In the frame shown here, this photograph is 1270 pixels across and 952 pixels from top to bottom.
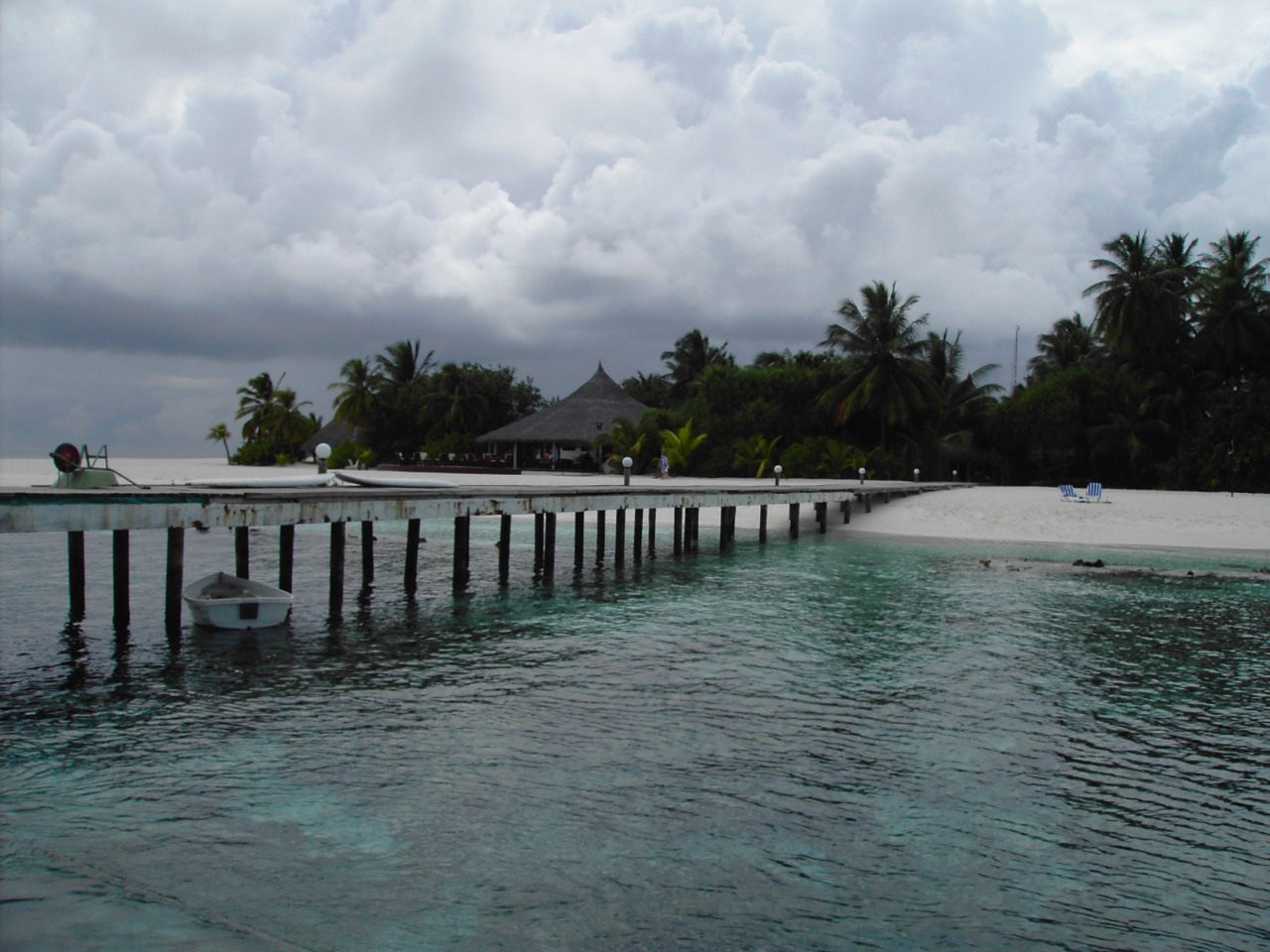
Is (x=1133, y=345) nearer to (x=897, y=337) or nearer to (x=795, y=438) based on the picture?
(x=897, y=337)

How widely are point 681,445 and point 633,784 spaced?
34738 millimetres

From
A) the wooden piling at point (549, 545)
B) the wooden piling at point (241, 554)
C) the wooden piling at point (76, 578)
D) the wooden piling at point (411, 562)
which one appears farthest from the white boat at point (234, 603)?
the wooden piling at point (549, 545)

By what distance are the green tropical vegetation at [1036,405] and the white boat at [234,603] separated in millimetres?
29884

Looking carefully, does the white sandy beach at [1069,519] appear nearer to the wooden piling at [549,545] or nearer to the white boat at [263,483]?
the wooden piling at [549,545]

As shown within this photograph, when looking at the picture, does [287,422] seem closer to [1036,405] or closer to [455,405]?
[455,405]

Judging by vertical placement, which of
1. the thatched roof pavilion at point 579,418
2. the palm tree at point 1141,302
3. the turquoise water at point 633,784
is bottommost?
the turquoise water at point 633,784

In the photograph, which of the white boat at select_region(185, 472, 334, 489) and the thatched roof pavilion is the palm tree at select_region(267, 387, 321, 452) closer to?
the thatched roof pavilion

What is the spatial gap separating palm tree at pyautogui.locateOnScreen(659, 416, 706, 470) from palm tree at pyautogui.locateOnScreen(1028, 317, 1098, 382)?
811 inches

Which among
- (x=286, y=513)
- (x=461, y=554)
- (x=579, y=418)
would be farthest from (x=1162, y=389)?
(x=286, y=513)

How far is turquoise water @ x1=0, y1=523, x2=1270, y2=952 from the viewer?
14.9 feet

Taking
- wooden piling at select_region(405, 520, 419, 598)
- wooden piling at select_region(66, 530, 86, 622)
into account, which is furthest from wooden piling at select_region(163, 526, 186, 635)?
wooden piling at select_region(405, 520, 419, 598)

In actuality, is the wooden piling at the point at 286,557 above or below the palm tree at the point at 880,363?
below

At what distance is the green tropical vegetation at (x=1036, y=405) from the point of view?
3900 cm

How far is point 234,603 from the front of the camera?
10930mm
